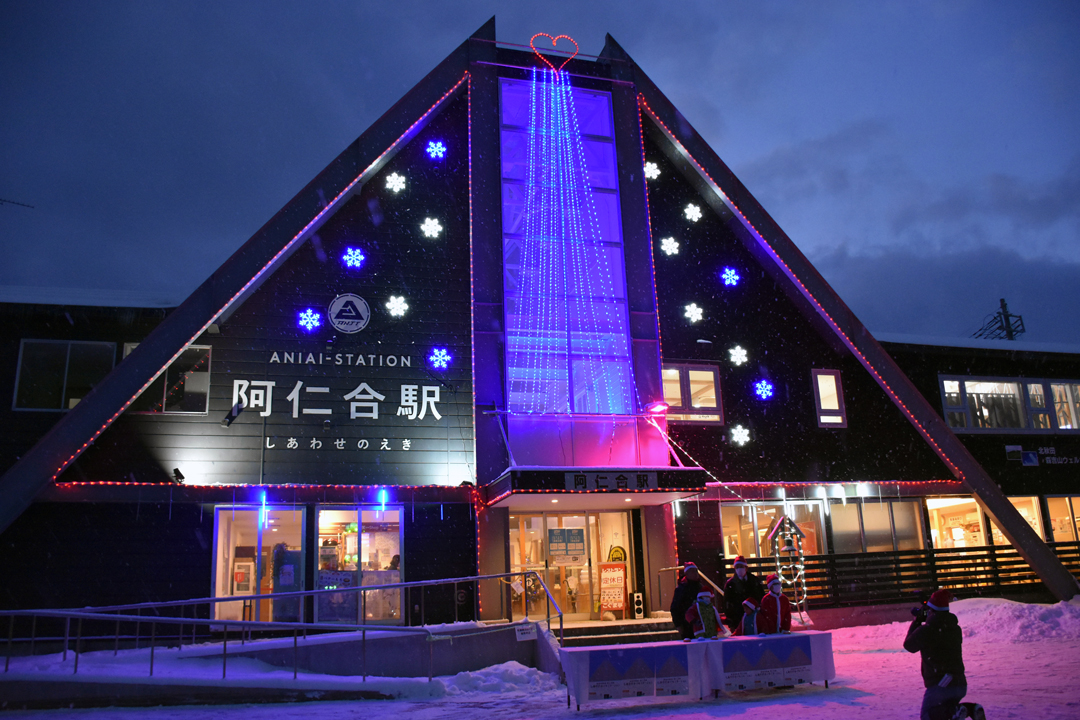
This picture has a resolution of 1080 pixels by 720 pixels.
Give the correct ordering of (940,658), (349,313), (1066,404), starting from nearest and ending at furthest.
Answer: (940,658), (349,313), (1066,404)

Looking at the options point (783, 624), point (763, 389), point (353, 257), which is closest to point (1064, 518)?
point (763, 389)

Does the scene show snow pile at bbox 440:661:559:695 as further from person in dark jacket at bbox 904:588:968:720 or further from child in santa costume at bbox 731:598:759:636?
person in dark jacket at bbox 904:588:968:720

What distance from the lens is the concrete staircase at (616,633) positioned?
13.4m

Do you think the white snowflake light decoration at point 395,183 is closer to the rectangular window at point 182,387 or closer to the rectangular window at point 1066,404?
the rectangular window at point 182,387

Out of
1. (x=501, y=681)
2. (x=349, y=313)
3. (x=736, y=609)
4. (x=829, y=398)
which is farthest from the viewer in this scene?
(x=829, y=398)

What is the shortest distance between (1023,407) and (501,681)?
16.3 meters

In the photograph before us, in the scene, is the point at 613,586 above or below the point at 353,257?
below

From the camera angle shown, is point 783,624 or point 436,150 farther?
point 436,150

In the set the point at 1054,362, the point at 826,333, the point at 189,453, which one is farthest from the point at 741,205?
the point at 189,453

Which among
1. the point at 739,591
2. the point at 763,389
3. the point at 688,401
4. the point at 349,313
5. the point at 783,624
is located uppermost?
the point at 349,313

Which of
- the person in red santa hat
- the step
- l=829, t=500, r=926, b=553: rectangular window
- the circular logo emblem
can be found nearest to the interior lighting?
l=829, t=500, r=926, b=553: rectangular window

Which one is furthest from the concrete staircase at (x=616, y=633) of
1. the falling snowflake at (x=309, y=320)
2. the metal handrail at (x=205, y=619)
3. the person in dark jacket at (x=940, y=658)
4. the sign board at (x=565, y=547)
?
the falling snowflake at (x=309, y=320)

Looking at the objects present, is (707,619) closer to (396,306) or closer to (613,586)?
Answer: (613,586)

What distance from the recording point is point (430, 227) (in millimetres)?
16766
